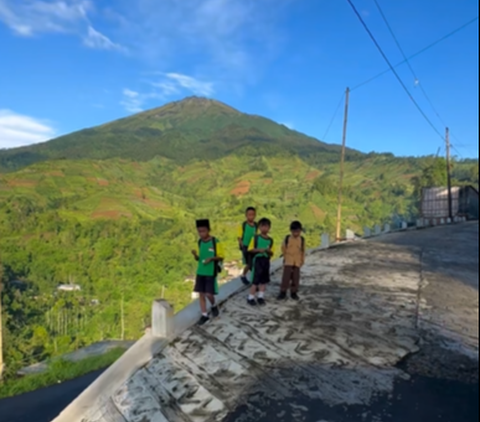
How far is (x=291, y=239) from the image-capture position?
5.80 metres

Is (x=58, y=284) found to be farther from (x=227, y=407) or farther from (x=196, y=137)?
(x=196, y=137)

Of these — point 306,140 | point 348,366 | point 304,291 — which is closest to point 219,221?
point 304,291

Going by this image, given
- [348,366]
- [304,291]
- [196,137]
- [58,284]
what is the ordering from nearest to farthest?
1. [348,366]
2. [304,291]
3. [58,284]
4. [196,137]

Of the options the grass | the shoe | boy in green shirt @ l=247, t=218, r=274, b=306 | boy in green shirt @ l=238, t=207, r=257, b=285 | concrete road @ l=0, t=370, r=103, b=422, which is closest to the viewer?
the shoe

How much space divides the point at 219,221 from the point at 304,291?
4058 cm

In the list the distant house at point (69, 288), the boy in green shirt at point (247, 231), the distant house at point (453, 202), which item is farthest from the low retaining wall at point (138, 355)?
the distant house at point (69, 288)

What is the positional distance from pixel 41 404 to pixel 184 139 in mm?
89214

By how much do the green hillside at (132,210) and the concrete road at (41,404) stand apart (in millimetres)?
3472

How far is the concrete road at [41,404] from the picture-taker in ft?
22.3

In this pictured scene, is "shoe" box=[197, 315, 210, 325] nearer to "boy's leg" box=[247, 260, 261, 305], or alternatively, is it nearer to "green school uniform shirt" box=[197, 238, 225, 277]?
"green school uniform shirt" box=[197, 238, 225, 277]

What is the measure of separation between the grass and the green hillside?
1.61 meters

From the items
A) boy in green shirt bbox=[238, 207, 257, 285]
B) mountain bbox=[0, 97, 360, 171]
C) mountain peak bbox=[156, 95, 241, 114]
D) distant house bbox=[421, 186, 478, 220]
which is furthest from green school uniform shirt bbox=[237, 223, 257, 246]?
mountain peak bbox=[156, 95, 241, 114]

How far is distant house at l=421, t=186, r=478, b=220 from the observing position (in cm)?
2925

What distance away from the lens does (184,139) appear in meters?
94.9
